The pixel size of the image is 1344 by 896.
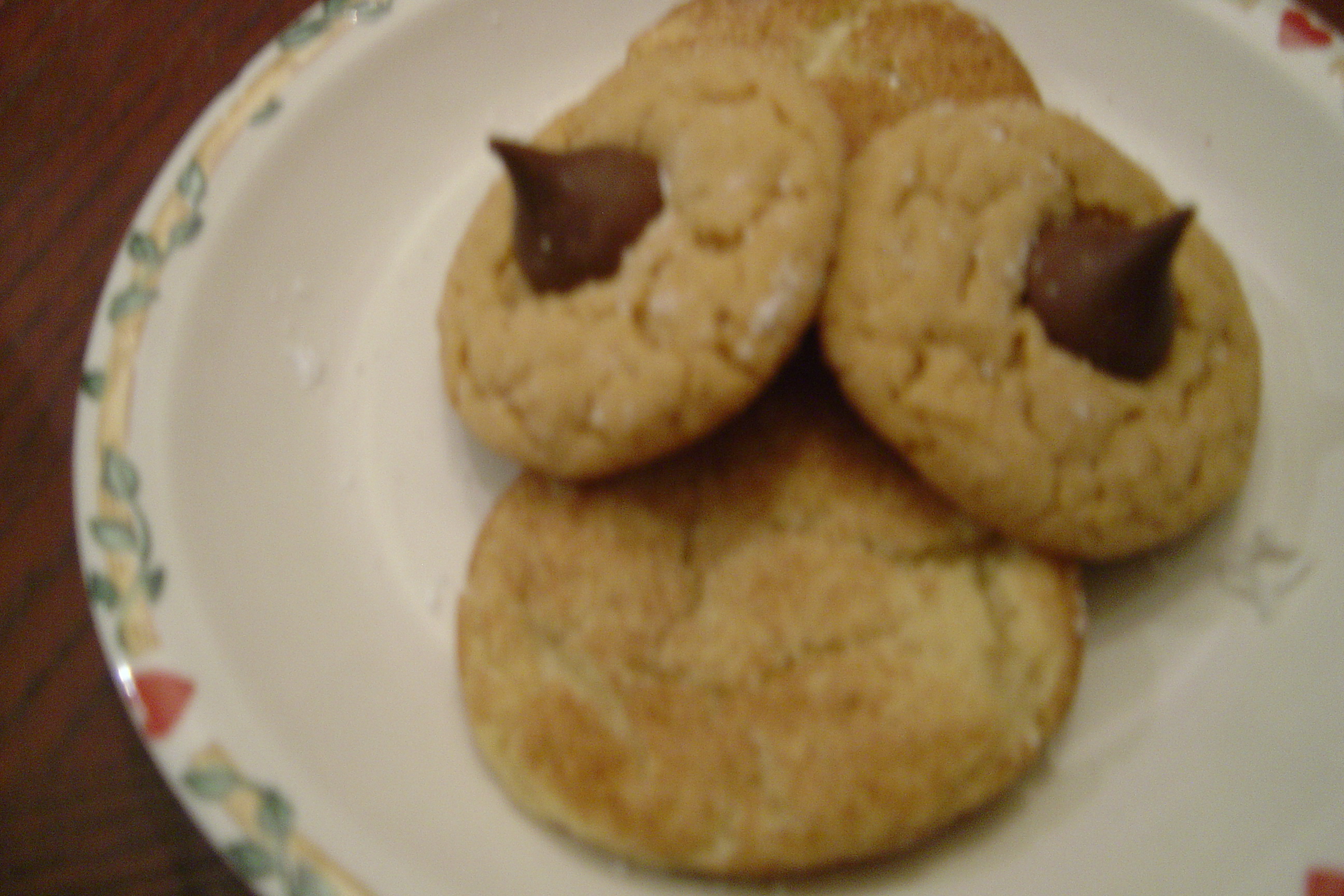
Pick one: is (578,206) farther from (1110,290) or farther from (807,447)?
(1110,290)

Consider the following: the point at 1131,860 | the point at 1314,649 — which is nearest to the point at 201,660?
the point at 1131,860

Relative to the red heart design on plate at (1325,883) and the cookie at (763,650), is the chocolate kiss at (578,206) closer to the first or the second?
the cookie at (763,650)

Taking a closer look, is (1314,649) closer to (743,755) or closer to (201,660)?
(743,755)

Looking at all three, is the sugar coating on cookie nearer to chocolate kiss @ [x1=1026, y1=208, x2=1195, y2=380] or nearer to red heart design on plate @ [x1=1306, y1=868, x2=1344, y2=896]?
chocolate kiss @ [x1=1026, y1=208, x2=1195, y2=380]

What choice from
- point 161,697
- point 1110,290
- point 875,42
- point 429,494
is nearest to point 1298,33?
point 875,42

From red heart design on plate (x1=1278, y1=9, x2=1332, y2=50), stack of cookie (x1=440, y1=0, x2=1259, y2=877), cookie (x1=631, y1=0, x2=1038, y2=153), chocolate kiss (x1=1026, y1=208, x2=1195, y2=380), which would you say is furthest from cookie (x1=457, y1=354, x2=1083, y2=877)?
red heart design on plate (x1=1278, y1=9, x2=1332, y2=50)

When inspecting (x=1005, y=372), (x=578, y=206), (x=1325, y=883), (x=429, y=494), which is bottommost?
(x=1325, y=883)
